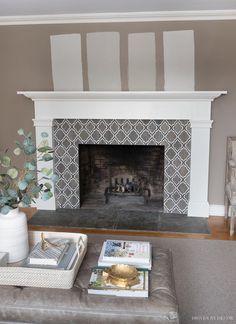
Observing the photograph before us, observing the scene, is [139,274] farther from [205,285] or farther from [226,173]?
[226,173]

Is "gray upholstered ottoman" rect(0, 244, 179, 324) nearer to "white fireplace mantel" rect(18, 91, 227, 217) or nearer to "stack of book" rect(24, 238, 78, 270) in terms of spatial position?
"stack of book" rect(24, 238, 78, 270)

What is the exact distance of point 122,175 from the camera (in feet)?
13.4

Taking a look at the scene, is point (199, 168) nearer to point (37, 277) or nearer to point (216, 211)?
point (216, 211)

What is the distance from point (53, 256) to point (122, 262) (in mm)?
337

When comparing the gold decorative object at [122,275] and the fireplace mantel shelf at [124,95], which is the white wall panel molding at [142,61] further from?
the gold decorative object at [122,275]

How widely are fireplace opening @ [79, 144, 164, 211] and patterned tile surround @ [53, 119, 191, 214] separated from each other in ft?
0.54

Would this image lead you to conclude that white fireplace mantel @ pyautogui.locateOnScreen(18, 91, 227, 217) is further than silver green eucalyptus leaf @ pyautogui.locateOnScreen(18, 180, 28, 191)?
Answer: Yes

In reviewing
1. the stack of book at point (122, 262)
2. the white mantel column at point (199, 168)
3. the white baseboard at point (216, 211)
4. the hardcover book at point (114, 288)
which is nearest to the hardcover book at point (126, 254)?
the stack of book at point (122, 262)

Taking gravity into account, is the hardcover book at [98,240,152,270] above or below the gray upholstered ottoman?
above

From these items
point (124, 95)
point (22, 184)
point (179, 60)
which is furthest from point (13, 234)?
point (179, 60)

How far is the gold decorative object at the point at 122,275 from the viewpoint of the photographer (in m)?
1.47

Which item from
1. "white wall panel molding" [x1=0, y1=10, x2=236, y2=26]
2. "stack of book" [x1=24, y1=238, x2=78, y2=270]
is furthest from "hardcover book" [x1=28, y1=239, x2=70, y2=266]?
"white wall panel molding" [x1=0, y1=10, x2=236, y2=26]

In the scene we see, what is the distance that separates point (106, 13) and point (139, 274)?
2.64 m

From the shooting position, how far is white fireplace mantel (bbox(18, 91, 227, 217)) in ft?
11.1
